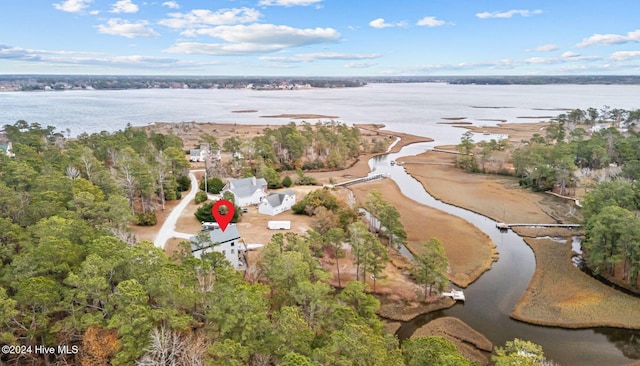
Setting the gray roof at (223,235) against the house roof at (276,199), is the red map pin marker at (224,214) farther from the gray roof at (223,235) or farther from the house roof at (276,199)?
the gray roof at (223,235)

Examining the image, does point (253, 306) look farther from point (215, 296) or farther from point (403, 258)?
point (403, 258)

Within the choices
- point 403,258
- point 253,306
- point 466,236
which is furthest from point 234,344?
point 466,236

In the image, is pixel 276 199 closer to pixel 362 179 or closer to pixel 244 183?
pixel 244 183

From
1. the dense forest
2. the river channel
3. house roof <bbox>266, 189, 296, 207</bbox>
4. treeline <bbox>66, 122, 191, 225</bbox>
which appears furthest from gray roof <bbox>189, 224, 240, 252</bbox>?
the river channel

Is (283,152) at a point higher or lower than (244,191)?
higher

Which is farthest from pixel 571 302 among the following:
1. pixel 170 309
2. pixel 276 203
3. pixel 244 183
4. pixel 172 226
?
pixel 244 183
